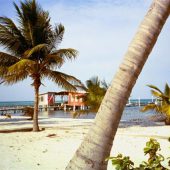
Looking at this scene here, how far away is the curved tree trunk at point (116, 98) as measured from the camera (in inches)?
125

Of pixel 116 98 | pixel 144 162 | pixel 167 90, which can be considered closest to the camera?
pixel 144 162

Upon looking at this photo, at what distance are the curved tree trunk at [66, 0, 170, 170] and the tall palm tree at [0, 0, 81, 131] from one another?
10722 millimetres

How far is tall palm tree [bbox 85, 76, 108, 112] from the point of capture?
743 inches

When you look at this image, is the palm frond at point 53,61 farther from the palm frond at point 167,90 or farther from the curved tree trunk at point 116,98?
the curved tree trunk at point 116,98

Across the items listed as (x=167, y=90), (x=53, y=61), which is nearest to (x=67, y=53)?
(x=53, y=61)

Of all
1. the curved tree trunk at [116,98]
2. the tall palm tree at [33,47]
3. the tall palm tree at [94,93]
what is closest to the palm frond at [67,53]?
the tall palm tree at [33,47]

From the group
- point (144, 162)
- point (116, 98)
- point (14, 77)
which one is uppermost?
point (14, 77)

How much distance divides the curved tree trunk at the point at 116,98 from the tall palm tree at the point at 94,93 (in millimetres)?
15420

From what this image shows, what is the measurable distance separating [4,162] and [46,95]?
173 ft

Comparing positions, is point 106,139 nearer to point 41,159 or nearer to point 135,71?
point 135,71

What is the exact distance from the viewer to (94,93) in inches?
750

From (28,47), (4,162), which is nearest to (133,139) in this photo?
(4,162)

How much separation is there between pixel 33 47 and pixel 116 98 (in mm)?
11839

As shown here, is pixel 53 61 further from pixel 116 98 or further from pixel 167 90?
pixel 116 98
